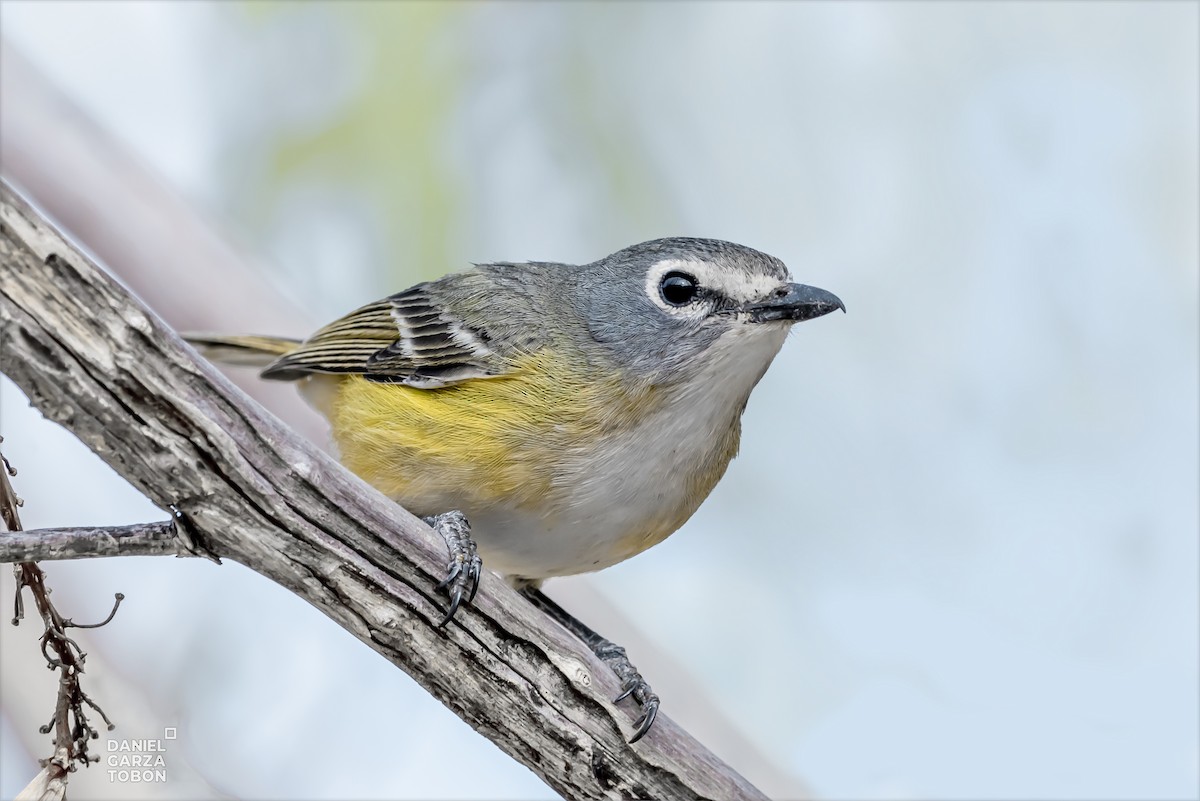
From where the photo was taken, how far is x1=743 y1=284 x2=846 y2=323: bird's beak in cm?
304

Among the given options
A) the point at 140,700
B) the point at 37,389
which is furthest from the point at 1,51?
the point at 37,389

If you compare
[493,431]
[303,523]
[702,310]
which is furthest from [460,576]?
[702,310]

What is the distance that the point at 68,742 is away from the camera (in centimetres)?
226

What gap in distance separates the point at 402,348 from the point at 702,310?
1.01 m

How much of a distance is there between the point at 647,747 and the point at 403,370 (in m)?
1.40

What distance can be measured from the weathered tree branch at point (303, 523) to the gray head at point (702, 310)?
2.87ft

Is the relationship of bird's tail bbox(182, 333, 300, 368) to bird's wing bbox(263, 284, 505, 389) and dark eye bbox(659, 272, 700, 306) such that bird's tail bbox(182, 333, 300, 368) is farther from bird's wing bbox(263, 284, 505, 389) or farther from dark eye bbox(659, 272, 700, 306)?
dark eye bbox(659, 272, 700, 306)

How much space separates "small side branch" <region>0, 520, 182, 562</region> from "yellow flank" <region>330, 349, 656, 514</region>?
0.93 m

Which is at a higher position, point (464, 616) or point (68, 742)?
point (464, 616)

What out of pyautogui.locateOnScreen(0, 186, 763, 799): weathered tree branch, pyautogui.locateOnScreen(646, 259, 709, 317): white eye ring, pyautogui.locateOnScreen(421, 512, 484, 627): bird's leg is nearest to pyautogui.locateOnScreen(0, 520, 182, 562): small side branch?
pyautogui.locateOnScreen(0, 186, 763, 799): weathered tree branch

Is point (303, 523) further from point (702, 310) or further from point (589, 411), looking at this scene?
point (702, 310)

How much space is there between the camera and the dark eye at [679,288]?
327 centimetres

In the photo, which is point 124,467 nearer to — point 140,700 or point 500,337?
point 500,337

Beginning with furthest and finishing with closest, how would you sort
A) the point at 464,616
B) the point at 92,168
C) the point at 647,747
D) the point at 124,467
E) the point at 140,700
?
the point at 92,168
the point at 140,700
the point at 647,747
the point at 464,616
the point at 124,467
